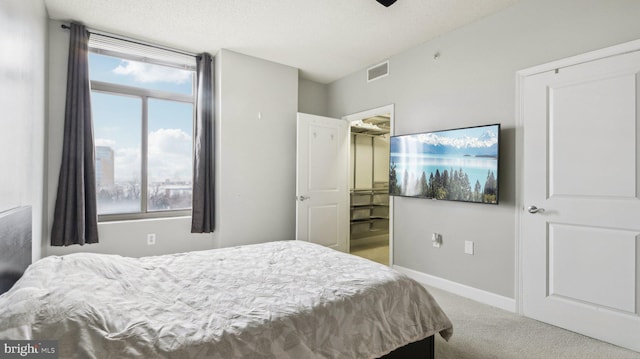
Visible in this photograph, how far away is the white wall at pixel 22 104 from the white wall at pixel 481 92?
3.37m

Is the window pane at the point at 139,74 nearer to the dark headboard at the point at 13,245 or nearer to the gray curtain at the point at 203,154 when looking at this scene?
the gray curtain at the point at 203,154

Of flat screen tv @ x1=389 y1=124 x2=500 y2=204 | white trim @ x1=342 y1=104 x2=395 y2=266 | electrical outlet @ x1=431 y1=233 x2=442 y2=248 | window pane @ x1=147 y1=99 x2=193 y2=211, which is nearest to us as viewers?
flat screen tv @ x1=389 y1=124 x2=500 y2=204

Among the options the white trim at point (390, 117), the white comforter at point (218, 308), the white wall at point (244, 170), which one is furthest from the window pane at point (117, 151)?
the white trim at point (390, 117)

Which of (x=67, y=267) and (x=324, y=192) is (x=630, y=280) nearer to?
(x=324, y=192)

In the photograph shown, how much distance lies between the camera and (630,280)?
204cm

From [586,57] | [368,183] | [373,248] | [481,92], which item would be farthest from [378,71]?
[373,248]

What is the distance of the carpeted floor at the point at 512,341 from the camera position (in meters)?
1.98

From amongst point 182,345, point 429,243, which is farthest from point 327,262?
point 429,243

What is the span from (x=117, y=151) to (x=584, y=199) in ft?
14.5

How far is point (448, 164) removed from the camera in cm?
303

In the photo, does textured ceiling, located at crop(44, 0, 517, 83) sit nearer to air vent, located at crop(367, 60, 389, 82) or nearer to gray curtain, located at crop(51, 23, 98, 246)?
air vent, located at crop(367, 60, 389, 82)

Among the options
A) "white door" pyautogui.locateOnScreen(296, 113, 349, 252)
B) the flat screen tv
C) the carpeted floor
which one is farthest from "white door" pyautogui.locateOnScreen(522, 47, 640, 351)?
"white door" pyautogui.locateOnScreen(296, 113, 349, 252)

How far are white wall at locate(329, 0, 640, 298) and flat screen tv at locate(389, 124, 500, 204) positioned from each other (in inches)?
6.1

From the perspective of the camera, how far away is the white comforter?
1043mm
